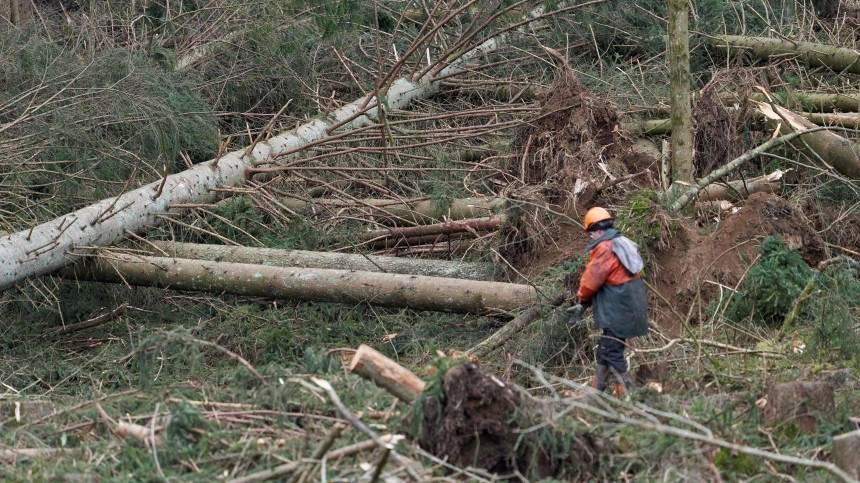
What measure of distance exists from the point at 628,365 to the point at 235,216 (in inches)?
170

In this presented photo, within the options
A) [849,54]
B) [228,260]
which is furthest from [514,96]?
[228,260]

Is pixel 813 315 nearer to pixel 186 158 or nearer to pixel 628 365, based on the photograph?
pixel 628 365

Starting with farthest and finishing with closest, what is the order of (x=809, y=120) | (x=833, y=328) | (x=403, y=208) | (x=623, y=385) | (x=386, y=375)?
(x=809, y=120)
(x=403, y=208)
(x=833, y=328)
(x=623, y=385)
(x=386, y=375)

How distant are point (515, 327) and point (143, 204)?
3.24 meters

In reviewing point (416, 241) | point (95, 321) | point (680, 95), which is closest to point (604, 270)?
point (680, 95)

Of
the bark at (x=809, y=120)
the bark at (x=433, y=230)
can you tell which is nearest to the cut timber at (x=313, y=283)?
the bark at (x=433, y=230)

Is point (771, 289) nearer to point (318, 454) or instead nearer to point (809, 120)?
point (809, 120)

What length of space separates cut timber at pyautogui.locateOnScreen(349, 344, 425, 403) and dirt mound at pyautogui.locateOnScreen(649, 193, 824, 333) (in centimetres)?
285

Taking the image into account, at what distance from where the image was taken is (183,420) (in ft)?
15.8

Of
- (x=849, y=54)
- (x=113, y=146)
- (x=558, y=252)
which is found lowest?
(x=849, y=54)

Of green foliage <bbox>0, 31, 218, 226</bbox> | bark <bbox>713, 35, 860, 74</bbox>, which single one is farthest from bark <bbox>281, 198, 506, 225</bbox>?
bark <bbox>713, 35, 860, 74</bbox>

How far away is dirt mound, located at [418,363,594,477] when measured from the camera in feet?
15.1

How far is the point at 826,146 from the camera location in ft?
30.1

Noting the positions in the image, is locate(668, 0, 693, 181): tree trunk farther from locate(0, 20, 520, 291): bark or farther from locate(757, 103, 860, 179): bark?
locate(0, 20, 520, 291): bark
